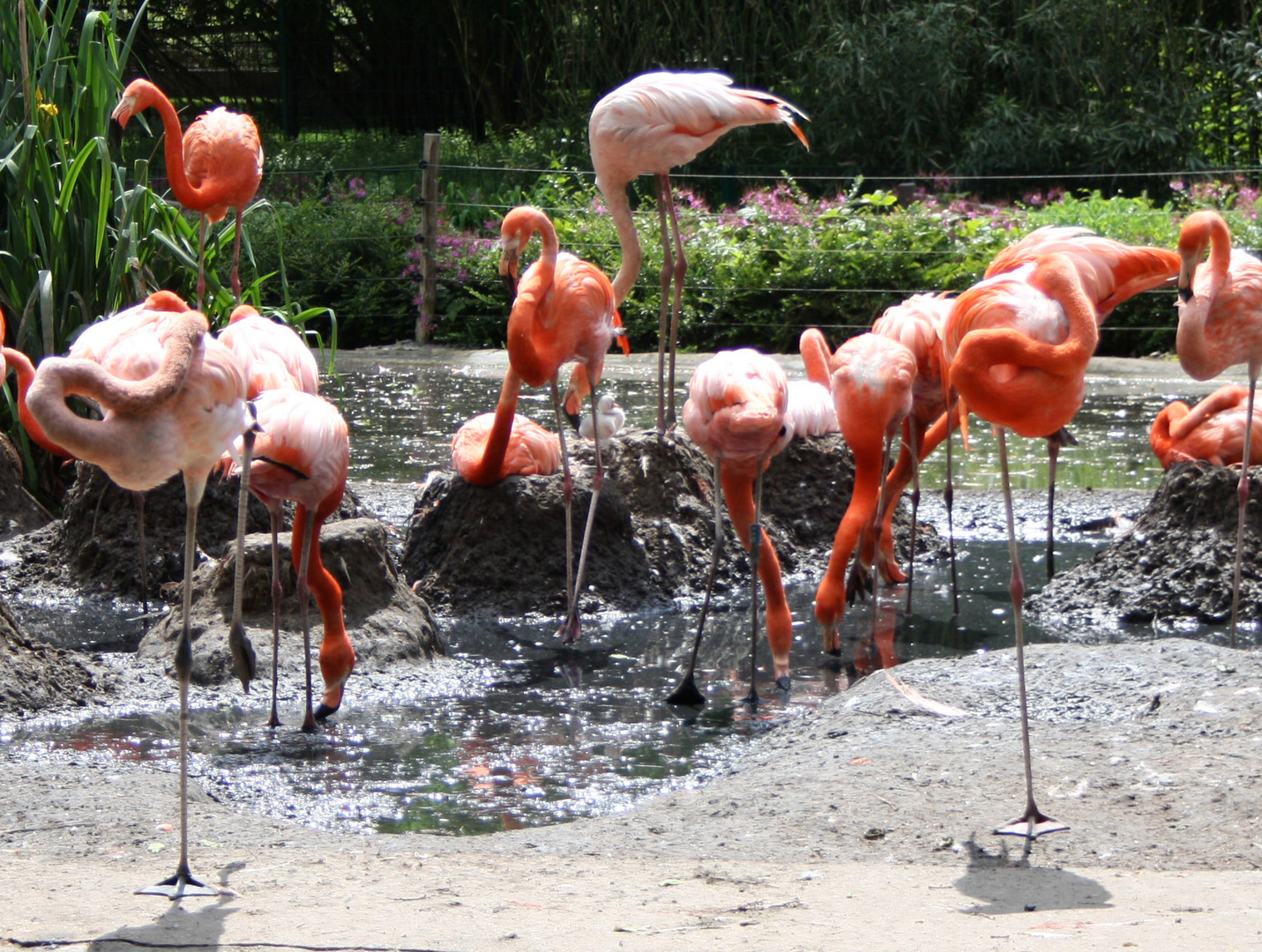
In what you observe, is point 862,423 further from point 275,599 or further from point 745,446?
point 275,599

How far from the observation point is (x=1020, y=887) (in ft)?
8.58

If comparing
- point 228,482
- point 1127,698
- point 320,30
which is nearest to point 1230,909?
point 1127,698

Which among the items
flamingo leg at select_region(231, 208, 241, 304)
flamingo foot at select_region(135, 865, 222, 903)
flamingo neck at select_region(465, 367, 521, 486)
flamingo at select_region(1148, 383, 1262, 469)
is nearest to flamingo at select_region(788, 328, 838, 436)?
flamingo neck at select_region(465, 367, 521, 486)

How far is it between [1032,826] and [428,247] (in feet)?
30.2

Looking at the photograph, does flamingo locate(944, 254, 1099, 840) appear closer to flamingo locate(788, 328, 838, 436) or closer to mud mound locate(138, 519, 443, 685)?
mud mound locate(138, 519, 443, 685)

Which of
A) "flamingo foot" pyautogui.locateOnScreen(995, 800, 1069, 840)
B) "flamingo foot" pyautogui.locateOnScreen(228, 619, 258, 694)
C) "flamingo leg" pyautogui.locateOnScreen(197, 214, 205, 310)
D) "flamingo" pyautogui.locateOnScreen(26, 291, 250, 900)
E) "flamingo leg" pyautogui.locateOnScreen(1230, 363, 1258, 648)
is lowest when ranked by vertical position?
"flamingo foot" pyautogui.locateOnScreen(995, 800, 1069, 840)

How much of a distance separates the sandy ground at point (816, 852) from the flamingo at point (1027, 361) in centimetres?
19

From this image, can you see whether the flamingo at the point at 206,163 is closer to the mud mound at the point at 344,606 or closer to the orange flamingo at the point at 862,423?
the mud mound at the point at 344,606

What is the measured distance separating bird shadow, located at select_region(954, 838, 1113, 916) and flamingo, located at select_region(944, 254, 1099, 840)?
0.37 ft

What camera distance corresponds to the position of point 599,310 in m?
5.23

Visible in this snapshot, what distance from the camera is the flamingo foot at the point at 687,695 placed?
4145 millimetres

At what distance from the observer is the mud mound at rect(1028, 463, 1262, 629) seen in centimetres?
509

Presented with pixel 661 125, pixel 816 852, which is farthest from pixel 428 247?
pixel 816 852

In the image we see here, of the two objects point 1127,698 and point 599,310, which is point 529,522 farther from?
point 1127,698
